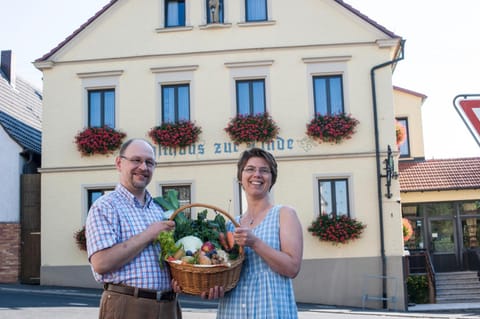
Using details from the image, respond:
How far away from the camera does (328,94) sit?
17.5 meters

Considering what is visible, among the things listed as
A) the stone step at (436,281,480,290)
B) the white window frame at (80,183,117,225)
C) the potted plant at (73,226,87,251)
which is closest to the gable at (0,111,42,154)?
the white window frame at (80,183,117,225)

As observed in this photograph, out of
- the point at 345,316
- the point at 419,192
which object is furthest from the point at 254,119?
the point at 419,192

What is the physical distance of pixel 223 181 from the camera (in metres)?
17.2

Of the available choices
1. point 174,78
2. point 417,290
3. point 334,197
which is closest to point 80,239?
point 174,78

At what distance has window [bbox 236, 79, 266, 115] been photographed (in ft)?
57.5

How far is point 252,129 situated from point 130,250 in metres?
13.3

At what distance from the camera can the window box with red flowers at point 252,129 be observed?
1698 centimetres

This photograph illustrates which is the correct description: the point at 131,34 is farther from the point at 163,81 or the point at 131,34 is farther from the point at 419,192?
the point at 419,192

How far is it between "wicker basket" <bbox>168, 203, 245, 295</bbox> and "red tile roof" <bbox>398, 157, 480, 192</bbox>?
64.3ft

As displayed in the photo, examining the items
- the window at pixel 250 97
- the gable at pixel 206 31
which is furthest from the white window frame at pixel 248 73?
the gable at pixel 206 31

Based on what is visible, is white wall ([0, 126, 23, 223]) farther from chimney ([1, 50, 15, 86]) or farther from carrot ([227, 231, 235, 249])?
carrot ([227, 231, 235, 249])

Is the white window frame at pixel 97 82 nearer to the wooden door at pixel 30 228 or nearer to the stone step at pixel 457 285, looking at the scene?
the wooden door at pixel 30 228

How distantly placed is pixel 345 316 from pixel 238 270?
10.7 m

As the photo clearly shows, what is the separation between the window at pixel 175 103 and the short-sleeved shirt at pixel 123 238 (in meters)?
13.6
